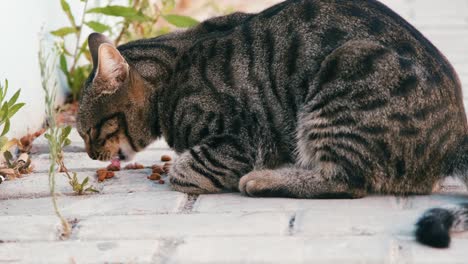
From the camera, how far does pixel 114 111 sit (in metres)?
4.94

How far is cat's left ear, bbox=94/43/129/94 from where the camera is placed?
466 centimetres

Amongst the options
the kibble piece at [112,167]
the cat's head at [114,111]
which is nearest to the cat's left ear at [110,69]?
the cat's head at [114,111]

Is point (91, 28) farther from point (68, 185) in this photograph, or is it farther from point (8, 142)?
point (68, 185)

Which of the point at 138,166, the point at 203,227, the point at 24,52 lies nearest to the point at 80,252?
the point at 203,227

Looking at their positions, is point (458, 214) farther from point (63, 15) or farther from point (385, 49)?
point (63, 15)

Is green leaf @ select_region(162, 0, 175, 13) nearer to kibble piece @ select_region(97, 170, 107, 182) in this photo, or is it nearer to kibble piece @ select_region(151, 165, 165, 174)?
kibble piece @ select_region(151, 165, 165, 174)

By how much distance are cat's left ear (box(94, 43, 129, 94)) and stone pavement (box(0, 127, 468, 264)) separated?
0.54 metres

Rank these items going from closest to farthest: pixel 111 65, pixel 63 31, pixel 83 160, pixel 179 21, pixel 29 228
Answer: pixel 29 228
pixel 111 65
pixel 83 160
pixel 63 31
pixel 179 21

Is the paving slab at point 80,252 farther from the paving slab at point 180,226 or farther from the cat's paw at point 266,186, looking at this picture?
the cat's paw at point 266,186

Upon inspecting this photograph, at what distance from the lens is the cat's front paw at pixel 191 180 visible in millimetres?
4645

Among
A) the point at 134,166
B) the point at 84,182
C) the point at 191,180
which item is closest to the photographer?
the point at 84,182

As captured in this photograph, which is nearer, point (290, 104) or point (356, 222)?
point (356, 222)

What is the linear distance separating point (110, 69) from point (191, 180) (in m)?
0.75

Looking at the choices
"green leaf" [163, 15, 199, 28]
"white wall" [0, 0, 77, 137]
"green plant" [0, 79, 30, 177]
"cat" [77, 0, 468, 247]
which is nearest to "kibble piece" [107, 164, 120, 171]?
"cat" [77, 0, 468, 247]
